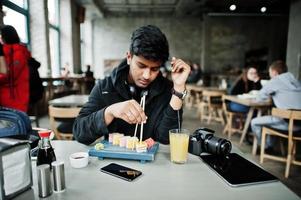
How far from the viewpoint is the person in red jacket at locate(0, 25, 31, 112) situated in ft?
9.10

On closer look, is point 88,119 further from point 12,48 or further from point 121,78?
point 12,48

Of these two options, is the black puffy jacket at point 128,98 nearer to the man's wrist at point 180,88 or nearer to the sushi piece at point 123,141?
the man's wrist at point 180,88

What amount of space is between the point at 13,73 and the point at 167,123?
2400 mm

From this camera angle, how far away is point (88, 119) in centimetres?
119

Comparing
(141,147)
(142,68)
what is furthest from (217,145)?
(142,68)

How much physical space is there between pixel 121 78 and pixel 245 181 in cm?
87

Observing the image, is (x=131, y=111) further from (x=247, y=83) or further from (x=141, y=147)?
(x=247, y=83)

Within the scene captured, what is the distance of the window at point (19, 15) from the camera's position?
486 centimetres

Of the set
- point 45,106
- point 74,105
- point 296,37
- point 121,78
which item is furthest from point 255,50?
point 121,78

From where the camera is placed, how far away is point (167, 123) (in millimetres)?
1285

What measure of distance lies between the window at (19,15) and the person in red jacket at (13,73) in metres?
2.22

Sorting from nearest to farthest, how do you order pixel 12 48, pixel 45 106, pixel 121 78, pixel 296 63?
pixel 121 78, pixel 12 48, pixel 45 106, pixel 296 63

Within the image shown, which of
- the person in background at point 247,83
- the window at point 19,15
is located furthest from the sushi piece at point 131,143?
the window at point 19,15

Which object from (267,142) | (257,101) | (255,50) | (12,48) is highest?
(255,50)
